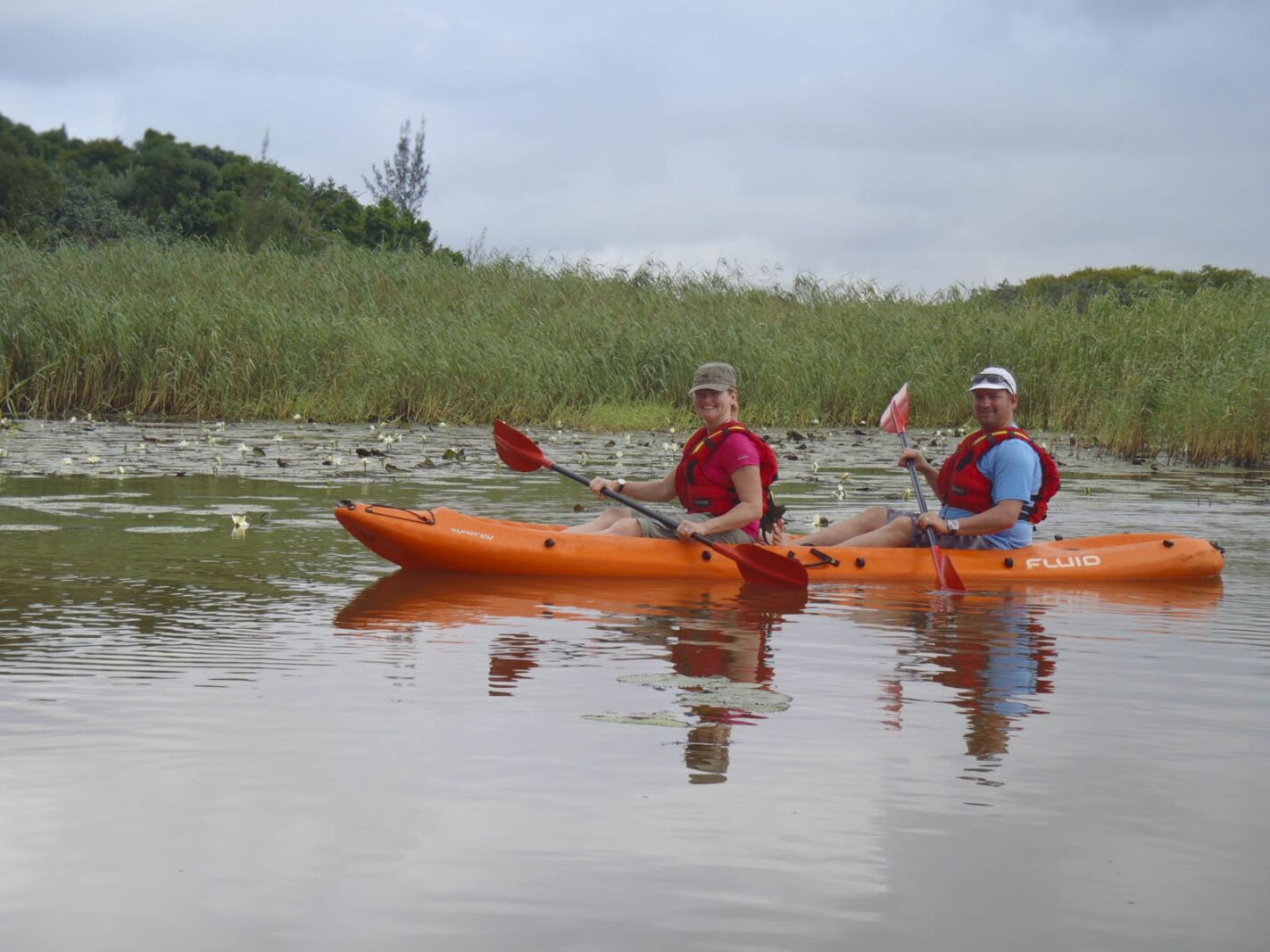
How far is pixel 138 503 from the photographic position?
9.16m

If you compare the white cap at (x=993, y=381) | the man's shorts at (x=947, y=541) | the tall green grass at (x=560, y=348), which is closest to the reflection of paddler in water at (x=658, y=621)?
the man's shorts at (x=947, y=541)

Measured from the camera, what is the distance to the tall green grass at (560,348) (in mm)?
14719

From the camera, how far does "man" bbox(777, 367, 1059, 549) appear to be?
7043mm

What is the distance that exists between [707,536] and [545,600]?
938mm

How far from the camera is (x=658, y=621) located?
5926 millimetres

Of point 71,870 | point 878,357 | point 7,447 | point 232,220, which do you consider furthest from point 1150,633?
point 232,220

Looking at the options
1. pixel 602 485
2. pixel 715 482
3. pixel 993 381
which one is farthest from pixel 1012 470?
pixel 602 485

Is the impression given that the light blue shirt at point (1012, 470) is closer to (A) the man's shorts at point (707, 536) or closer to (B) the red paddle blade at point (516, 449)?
(A) the man's shorts at point (707, 536)

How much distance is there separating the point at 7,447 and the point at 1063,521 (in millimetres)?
7648

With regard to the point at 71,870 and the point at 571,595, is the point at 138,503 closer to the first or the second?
the point at 571,595

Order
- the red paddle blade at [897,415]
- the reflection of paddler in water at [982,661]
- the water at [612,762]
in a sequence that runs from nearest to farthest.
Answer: the water at [612,762] < the reflection of paddler in water at [982,661] < the red paddle blade at [897,415]

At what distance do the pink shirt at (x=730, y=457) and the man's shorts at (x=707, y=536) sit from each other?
0.25 feet

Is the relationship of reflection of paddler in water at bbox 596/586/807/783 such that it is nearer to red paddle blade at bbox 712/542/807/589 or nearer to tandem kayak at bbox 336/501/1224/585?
red paddle blade at bbox 712/542/807/589

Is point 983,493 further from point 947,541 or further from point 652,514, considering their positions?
point 652,514
